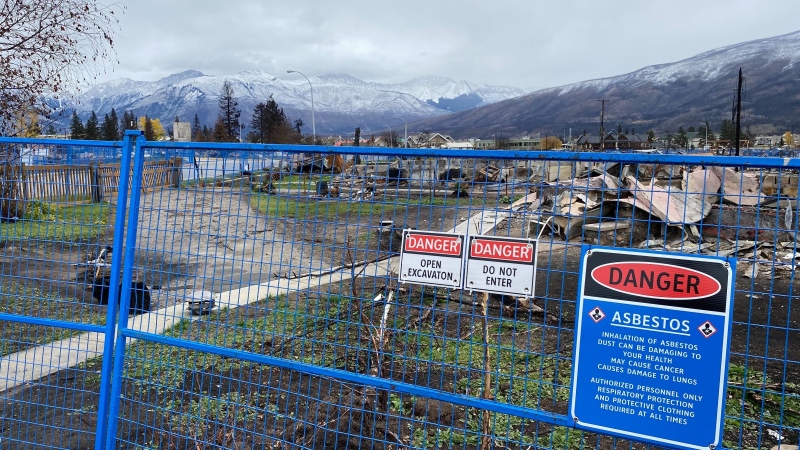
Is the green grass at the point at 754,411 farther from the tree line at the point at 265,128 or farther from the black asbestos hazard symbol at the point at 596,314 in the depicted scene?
the tree line at the point at 265,128

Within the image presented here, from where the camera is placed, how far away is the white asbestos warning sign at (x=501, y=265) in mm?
2811

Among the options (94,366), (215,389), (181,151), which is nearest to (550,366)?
(215,389)

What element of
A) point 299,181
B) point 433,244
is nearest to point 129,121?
point 299,181

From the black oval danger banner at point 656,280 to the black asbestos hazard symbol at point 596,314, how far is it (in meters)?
0.11

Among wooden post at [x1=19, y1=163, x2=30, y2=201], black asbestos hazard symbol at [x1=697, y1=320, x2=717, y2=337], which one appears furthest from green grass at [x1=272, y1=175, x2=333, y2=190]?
wooden post at [x1=19, y1=163, x2=30, y2=201]

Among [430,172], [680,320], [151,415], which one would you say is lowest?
[151,415]

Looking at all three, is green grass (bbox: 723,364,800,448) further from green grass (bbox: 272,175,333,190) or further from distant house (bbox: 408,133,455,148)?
distant house (bbox: 408,133,455,148)

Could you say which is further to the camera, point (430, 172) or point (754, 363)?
point (754, 363)

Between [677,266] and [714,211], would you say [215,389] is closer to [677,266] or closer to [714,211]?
[677,266]

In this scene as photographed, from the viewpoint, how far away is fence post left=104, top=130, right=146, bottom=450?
3727mm

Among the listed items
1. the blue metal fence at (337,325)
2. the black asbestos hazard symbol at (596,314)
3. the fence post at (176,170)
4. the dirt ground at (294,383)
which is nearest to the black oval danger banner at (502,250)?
the blue metal fence at (337,325)

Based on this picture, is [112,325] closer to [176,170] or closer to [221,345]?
[176,170]

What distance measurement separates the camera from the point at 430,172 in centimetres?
350

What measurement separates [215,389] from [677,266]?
4452mm
